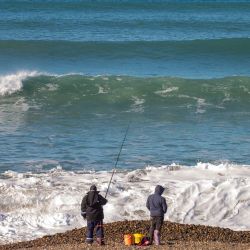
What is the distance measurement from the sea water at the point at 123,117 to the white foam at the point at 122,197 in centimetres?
3

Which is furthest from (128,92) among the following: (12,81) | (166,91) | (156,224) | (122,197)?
(156,224)

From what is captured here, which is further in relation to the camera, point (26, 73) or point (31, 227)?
point (26, 73)

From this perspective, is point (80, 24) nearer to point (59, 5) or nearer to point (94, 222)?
point (59, 5)

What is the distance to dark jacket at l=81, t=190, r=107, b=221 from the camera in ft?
50.9

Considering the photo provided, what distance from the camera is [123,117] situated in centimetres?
3030

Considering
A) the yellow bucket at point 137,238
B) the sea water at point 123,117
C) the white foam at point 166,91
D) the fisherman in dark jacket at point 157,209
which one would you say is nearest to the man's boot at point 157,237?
the fisherman in dark jacket at point 157,209

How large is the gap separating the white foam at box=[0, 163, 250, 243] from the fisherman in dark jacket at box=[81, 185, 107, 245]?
2.10 m

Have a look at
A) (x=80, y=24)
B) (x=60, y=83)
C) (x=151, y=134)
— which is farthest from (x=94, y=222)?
(x=80, y=24)

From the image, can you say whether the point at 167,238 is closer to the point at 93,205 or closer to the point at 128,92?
the point at 93,205

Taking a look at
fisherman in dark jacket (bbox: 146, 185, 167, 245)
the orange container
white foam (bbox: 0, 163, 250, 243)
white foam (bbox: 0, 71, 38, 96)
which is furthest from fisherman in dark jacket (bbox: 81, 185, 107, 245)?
white foam (bbox: 0, 71, 38, 96)

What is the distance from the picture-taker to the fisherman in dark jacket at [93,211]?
50.9 feet

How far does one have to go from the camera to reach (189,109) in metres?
31.8

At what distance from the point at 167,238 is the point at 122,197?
339 centimetres

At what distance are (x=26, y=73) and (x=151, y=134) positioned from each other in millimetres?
12281
